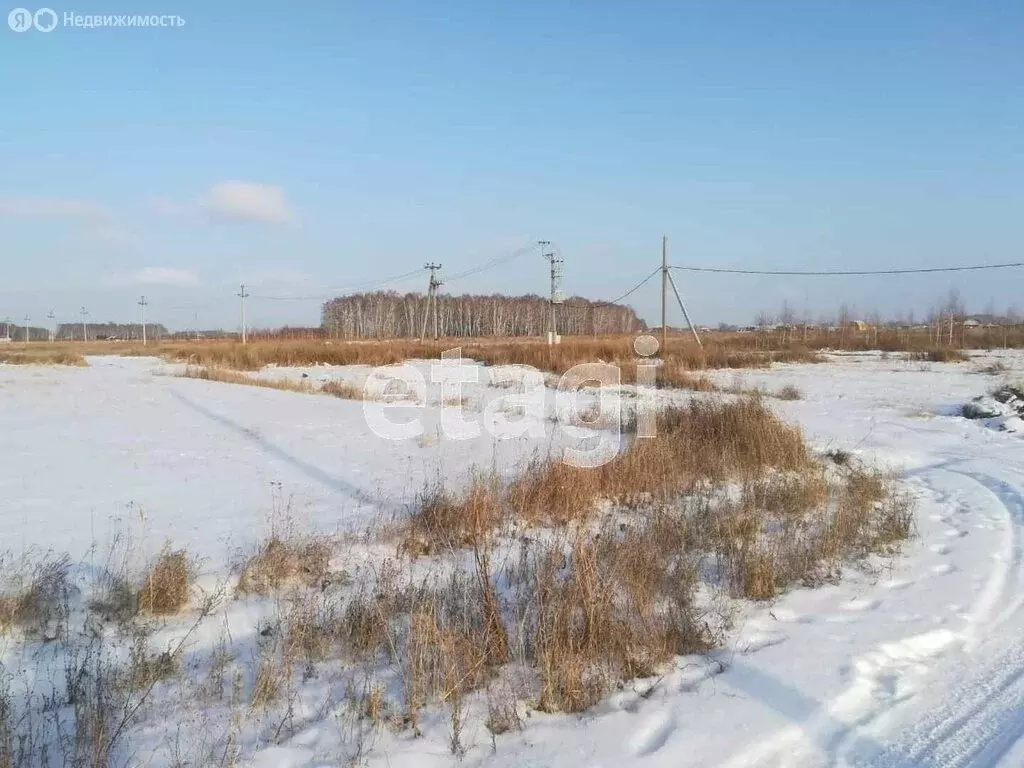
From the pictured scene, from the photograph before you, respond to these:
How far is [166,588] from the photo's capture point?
410cm

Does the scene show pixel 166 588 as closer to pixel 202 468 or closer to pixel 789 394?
pixel 202 468

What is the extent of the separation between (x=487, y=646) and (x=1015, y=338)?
54.7 meters

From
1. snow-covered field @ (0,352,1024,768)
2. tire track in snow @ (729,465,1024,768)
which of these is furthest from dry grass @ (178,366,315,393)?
tire track in snow @ (729,465,1024,768)

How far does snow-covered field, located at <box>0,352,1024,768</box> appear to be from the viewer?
2.73 meters

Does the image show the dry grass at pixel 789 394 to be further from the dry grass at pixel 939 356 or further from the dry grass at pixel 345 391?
the dry grass at pixel 939 356

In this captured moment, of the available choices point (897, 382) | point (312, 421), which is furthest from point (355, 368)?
point (897, 382)

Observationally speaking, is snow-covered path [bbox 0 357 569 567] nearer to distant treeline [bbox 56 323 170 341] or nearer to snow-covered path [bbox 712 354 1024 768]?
snow-covered path [bbox 712 354 1024 768]

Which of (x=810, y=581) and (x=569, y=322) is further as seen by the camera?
(x=569, y=322)

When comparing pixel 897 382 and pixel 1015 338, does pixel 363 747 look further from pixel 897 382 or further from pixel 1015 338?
pixel 1015 338

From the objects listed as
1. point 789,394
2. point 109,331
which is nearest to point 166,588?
point 789,394

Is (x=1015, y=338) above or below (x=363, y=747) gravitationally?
above

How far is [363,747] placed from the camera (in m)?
2.72

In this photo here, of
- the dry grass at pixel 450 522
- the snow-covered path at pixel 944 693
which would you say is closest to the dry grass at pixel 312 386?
the dry grass at pixel 450 522

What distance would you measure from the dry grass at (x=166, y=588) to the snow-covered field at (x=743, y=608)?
10.2 inches
